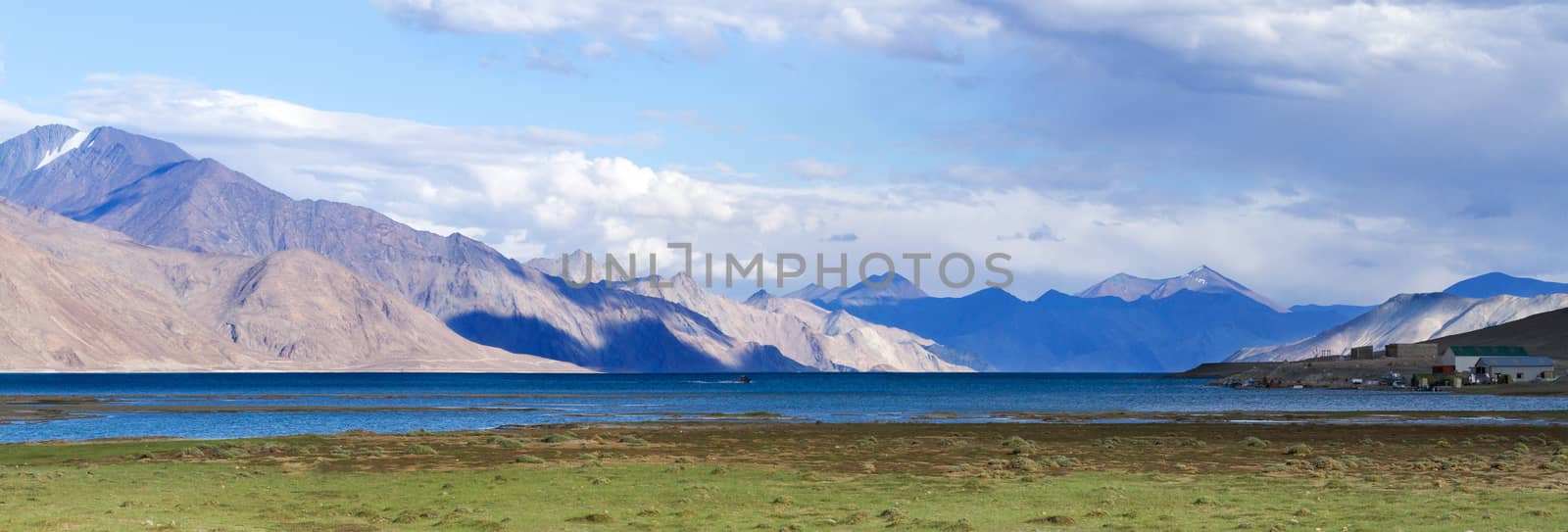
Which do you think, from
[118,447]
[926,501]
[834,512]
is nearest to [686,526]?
[834,512]

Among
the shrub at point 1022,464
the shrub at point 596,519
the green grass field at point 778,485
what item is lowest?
the shrub at point 596,519

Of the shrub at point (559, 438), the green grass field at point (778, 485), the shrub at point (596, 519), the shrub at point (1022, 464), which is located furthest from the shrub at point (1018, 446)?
the shrub at point (596, 519)

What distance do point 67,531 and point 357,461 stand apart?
74.9 feet

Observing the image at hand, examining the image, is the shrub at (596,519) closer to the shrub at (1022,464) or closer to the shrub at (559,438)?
the shrub at (1022,464)

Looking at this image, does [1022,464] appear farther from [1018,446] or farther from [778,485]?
[1018,446]

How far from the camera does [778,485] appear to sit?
4412 cm

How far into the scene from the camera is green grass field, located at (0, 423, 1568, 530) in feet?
112

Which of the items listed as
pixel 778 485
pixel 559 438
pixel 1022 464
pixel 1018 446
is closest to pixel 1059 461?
pixel 1022 464

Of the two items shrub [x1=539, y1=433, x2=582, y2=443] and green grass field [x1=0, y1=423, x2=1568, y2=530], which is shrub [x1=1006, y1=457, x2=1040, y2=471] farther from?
shrub [x1=539, y1=433, x2=582, y2=443]

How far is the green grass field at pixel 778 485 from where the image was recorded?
34.0 meters

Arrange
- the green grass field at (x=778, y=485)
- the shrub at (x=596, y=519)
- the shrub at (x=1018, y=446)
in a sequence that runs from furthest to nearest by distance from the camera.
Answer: the shrub at (x=1018, y=446) < the shrub at (x=596, y=519) < the green grass field at (x=778, y=485)

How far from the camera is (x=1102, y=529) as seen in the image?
105 ft

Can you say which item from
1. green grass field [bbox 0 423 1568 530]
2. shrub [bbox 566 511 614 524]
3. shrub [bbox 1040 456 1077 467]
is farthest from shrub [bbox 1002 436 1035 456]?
shrub [bbox 566 511 614 524]

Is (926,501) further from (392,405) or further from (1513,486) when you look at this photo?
(392,405)
